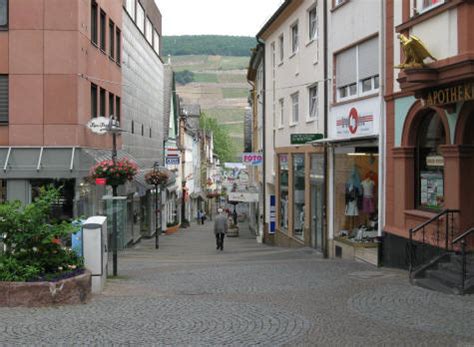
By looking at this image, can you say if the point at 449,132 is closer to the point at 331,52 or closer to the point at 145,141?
the point at 331,52

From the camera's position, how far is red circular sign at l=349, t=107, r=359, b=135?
18344 mm

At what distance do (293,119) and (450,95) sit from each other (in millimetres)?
15767

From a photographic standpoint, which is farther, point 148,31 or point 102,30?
point 148,31

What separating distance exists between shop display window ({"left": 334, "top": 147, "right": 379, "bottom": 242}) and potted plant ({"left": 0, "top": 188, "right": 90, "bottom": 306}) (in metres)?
9.51

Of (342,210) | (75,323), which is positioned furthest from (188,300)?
(342,210)

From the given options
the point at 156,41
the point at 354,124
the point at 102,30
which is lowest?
the point at 354,124

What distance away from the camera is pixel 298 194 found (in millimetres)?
26672

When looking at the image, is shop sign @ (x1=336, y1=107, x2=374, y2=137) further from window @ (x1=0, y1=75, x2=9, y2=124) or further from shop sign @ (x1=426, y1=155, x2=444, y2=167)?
window @ (x1=0, y1=75, x2=9, y2=124)

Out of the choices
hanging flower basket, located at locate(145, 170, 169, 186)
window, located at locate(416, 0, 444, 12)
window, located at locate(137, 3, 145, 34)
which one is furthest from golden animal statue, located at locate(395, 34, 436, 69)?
window, located at locate(137, 3, 145, 34)

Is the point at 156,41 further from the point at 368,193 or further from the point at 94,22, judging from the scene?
the point at 368,193

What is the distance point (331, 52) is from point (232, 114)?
164 meters

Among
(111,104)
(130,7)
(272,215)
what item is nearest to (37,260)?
(111,104)

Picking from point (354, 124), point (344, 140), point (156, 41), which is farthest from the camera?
point (156, 41)

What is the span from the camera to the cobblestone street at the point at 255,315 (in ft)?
27.5
